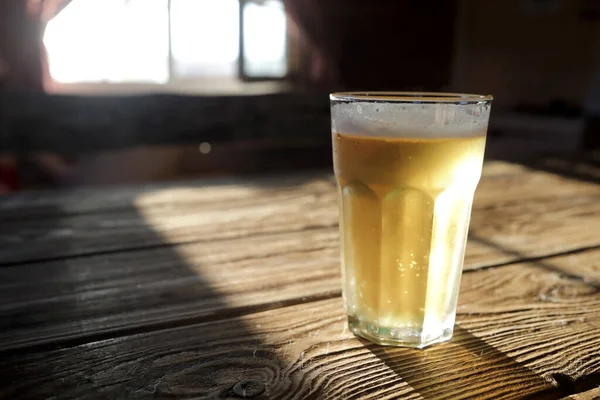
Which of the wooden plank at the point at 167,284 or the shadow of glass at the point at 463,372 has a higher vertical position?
the shadow of glass at the point at 463,372

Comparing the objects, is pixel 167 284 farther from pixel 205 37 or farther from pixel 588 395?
pixel 205 37

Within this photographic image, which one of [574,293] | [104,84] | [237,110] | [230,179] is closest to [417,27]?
[104,84]

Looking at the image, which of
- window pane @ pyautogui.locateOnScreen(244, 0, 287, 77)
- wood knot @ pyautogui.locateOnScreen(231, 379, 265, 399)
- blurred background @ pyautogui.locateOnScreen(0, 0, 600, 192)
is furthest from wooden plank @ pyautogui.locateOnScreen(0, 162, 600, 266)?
window pane @ pyautogui.locateOnScreen(244, 0, 287, 77)

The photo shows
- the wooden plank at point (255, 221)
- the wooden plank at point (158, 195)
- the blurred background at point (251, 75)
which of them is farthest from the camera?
the blurred background at point (251, 75)

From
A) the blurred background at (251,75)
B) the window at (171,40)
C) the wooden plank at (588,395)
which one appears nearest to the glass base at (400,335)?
the wooden plank at (588,395)

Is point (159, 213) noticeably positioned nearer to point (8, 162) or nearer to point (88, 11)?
point (8, 162)

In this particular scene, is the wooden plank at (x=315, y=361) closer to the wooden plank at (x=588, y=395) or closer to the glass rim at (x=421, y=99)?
the wooden plank at (x=588, y=395)
